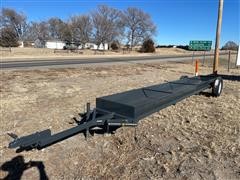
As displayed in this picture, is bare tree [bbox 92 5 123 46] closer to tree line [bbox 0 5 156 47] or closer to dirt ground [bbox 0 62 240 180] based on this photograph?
tree line [bbox 0 5 156 47]

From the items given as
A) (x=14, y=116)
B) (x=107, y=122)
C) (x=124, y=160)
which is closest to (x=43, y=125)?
(x=14, y=116)

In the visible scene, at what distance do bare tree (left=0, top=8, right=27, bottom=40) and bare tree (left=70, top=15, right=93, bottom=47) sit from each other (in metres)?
17.9

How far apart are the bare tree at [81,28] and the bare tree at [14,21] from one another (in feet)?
58.8

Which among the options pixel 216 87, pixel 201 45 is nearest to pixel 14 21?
pixel 201 45

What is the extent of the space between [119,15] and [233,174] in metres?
76.1

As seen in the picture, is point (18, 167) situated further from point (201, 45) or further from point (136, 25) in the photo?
point (136, 25)

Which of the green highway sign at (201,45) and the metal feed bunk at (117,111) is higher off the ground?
the green highway sign at (201,45)

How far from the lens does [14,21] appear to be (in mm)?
78312

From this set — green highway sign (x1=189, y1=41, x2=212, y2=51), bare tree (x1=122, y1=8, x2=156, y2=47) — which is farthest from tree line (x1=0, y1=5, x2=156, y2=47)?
green highway sign (x1=189, y1=41, x2=212, y2=51)

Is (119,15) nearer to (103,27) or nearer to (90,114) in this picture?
(103,27)

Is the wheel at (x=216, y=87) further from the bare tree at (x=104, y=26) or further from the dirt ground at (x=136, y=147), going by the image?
the bare tree at (x=104, y=26)

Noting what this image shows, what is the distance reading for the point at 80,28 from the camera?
72.1 m

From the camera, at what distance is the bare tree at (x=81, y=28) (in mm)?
71312

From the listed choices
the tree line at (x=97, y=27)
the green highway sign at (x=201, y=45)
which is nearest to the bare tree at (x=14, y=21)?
the tree line at (x=97, y=27)
